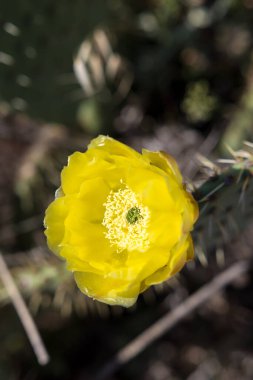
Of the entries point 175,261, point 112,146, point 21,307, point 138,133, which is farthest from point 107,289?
point 138,133

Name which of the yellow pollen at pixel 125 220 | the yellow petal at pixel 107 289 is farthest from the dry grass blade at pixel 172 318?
the yellow petal at pixel 107 289

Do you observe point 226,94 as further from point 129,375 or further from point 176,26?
point 129,375

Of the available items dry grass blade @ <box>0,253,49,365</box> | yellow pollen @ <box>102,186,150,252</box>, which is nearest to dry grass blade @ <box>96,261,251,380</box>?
dry grass blade @ <box>0,253,49,365</box>

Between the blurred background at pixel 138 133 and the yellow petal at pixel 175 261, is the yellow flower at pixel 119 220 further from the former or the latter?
the blurred background at pixel 138 133

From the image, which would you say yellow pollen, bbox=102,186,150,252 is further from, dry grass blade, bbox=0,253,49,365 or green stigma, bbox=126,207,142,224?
dry grass blade, bbox=0,253,49,365

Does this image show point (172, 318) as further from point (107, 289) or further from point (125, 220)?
→ point (107, 289)

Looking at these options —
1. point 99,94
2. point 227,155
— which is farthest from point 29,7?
point 227,155
